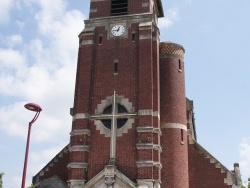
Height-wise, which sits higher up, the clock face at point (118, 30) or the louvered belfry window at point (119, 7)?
the louvered belfry window at point (119, 7)

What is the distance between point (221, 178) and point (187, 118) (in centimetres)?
509

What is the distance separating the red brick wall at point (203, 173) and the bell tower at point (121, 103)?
1.22m

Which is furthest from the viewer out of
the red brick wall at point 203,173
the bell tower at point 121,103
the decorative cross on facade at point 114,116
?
the red brick wall at point 203,173

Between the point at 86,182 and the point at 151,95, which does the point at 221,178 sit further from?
the point at 86,182

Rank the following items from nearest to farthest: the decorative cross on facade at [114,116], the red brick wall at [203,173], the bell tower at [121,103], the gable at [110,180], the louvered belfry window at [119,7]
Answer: the gable at [110,180] → the bell tower at [121,103] → the decorative cross on facade at [114,116] → the red brick wall at [203,173] → the louvered belfry window at [119,7]

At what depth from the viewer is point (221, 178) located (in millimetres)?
25109

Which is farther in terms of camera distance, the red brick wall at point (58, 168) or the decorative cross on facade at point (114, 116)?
the red brick wall at point (58, 168)

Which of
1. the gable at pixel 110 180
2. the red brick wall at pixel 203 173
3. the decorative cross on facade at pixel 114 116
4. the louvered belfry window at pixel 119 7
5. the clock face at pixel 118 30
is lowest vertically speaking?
the gable at pixel 110 180

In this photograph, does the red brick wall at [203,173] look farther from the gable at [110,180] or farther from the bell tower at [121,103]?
the gable at [110,180]

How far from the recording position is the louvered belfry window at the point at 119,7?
27609mm

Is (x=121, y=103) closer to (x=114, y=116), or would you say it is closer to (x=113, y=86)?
(x=114, y=116)

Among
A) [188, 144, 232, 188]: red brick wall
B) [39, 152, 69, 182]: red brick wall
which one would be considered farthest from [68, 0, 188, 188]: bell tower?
[39, 152, 69, 182]: red brick wall

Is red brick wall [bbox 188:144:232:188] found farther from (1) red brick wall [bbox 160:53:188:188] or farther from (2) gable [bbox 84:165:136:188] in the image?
(2) gable [bbox 84:165:136:188]

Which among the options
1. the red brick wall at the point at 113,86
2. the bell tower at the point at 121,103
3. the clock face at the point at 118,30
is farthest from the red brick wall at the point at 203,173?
the clock face at the point at 118,30
